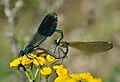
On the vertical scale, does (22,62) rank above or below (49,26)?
below

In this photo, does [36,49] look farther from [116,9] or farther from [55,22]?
[116,9]

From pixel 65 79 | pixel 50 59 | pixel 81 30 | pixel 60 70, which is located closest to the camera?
pixel 65 79

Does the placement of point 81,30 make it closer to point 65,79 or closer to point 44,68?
point 44,68

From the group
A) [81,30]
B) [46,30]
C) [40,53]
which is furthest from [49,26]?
[81,30]

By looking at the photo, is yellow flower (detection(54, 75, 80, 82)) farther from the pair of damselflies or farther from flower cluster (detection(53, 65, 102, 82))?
the pair of damselflies

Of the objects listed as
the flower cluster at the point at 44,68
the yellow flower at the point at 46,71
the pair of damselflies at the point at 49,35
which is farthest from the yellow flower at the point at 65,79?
the pair of damselflies at the point at 49,35

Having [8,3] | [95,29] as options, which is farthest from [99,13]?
[8,3]

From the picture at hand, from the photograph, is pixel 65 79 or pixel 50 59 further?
pixel 50 59
